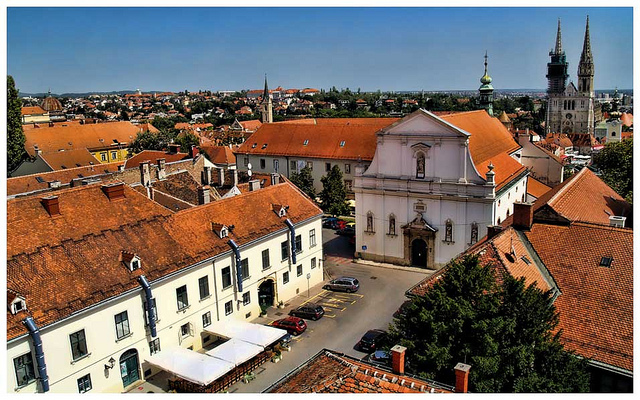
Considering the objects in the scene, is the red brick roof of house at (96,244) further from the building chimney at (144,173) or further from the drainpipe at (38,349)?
the building chimney at (144,173)

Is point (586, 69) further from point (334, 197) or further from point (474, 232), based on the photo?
point (474, 232)

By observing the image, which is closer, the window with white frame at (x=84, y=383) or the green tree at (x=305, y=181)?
the window with white frame at (x=84, y=383)

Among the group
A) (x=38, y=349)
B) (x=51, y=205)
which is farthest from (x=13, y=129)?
(x=38, y=349)

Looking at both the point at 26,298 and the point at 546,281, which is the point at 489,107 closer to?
the point at 546,281

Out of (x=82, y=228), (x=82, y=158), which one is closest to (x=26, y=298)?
(x=82, y=228)

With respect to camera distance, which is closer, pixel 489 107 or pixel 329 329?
pixel 329 329

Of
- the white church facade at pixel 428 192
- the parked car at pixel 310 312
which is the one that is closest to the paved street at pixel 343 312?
the parked car at pixel 310 312
